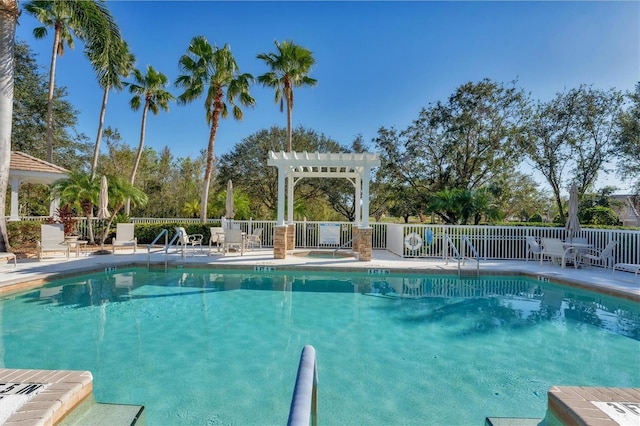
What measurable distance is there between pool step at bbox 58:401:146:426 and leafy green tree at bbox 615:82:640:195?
20208mm

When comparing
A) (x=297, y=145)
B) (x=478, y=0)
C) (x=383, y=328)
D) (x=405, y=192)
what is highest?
(x=478, y=0)

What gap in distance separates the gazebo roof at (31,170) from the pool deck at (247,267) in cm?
463

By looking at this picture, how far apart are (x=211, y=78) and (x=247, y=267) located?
33.3ft

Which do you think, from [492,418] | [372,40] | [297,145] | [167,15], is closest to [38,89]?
[167,15]

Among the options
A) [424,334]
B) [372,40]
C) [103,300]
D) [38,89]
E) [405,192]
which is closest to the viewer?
[424,334]

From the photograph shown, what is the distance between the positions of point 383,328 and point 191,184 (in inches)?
935

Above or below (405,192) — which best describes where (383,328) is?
below

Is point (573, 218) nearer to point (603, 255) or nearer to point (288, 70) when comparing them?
point (603, 255)

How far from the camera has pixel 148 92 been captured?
62.6ft

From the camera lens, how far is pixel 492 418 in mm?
2869

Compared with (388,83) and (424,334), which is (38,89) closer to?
(388,83)

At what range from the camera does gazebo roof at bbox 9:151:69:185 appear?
13.2 metres

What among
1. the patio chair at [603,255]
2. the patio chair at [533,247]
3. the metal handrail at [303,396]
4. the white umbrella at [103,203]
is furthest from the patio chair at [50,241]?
the patio chair at [603,255]

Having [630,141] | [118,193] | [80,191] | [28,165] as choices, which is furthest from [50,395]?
[630,141]
